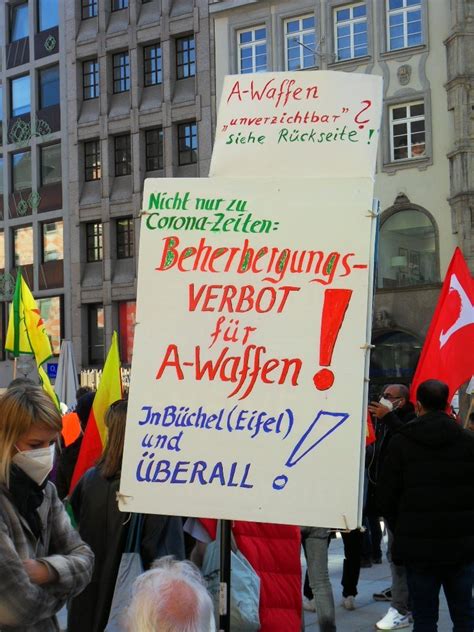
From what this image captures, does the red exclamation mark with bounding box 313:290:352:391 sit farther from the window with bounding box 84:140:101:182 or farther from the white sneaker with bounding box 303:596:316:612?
the window with bounding box 84:140:101:182

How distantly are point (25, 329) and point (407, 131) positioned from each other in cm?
1601

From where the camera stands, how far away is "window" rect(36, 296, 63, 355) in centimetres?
3247

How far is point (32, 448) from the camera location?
10.5 feet

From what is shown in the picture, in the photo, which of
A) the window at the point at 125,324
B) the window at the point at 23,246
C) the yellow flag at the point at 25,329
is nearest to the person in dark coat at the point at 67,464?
the yellow flag at the point at 25,329

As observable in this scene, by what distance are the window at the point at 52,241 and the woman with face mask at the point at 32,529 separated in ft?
98.2

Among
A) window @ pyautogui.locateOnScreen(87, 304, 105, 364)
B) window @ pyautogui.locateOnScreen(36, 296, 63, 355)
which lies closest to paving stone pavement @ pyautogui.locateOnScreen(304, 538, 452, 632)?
window @ pyautogui.locateOnScreen(87, 304, 105, 364)

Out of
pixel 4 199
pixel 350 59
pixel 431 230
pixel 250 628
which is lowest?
pixel 250 628

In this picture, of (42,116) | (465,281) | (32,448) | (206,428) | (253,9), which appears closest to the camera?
(32,448)

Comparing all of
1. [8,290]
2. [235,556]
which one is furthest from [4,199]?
[235,556]

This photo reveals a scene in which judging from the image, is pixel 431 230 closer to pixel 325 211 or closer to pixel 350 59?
pixel 350 59

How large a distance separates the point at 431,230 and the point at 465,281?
18.1 m

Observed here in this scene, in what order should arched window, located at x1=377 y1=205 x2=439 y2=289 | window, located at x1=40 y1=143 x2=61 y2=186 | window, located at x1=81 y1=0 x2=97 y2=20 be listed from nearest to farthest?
arched window, located at x1=377 y1=205 x2=439 y2=289, window, located at x1=81 y1=0 x2=97 y2=20, window, located at x1=40 y1=143 x2=61 y2=186

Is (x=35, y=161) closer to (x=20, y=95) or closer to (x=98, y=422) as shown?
(x=20, y=95)

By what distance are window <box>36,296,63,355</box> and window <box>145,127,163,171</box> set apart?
218 inches
